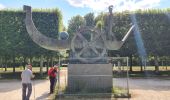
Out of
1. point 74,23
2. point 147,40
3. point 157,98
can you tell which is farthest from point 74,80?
point 74,23

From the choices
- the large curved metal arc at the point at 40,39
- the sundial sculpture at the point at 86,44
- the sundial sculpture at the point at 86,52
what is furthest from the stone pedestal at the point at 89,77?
the large curved metal arc at the point at 40,39

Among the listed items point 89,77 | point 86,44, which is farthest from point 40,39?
point 89,77

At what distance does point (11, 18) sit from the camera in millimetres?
39125

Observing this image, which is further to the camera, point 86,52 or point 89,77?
point 86,52

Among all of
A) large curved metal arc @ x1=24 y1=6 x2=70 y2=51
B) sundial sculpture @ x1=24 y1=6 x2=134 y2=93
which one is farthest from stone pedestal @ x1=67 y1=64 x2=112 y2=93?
large curved metal arc @ x1=24 y1=6 x2=70 y2=51

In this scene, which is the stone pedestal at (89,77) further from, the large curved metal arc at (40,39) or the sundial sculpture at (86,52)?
the large curved metal arc at (40,39)

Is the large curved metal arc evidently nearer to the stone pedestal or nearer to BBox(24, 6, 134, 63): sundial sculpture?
BBox(24, 6, 134, 63): sundial sculpture

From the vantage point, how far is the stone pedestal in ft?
67.9

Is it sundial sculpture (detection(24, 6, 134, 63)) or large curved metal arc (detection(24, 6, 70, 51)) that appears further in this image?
sundial sculpture (detection(24, 6, 134, 63))

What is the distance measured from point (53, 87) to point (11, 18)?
1893 centimetres

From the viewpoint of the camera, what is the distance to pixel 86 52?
71.6 ft

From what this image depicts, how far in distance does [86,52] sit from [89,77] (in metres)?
1.65

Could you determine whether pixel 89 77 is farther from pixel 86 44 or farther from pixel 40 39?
pixel 40 39

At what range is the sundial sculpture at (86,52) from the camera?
68.1 ft
